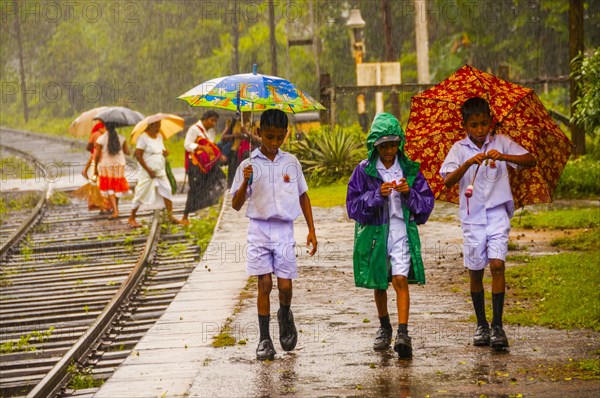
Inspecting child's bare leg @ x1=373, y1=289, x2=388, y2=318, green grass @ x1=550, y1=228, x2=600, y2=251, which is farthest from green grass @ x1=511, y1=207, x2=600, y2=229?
child's bare leg @ x1=373, y1=289, x2=388, y2=318

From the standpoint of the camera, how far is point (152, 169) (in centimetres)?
1745

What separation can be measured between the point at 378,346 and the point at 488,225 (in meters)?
1.15

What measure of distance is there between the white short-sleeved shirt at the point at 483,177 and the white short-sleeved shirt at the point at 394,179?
1.23 feet

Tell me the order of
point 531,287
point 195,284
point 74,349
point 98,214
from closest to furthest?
point 74,349
point 531,287
point 195,284
point 98,214

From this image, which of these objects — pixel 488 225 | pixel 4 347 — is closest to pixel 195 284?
pixel 4 347

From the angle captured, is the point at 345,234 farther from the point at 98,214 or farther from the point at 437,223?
the point at 98,214

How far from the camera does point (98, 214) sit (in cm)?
2039

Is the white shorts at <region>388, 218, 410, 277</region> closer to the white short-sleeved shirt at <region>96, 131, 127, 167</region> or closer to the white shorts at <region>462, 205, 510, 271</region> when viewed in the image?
the white shorts at <region>462, 205, 510, 271</region>

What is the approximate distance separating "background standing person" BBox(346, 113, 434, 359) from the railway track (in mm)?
2518

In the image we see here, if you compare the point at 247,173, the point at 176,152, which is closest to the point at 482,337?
the point at 247,173

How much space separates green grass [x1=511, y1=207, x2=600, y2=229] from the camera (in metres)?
14.4

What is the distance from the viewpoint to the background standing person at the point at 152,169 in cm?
1723

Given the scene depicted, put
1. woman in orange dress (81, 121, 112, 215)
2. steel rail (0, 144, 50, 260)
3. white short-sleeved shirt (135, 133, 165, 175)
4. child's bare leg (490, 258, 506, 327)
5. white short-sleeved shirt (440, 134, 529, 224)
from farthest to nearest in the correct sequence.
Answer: woman in orange dress (81, 121, 112, 215), white short-sleeved shirt (135, 133, 165, 175), steel rail (0, 144, 50, 260), white short-sleeved shirt (440, 134, 529, 224), child's bare leg (490, 258, 506, 327)

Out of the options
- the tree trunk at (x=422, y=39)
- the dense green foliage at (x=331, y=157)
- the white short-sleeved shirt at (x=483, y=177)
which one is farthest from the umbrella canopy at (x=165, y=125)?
the white short-sleeved shirt at (x=483, y=177)
